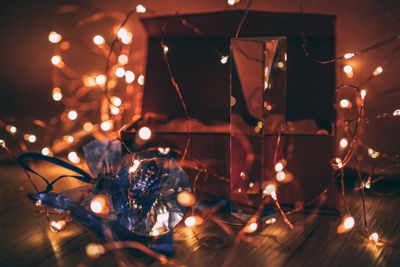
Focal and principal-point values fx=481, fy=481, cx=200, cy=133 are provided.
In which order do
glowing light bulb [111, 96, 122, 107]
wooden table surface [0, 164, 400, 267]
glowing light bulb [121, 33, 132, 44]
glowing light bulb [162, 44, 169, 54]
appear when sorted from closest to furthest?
wooden table surface [0, 164, 400, 267] < glowing light bulb [162, 44, 169, 54] < glowing light bulb [121, 33, 132, 44] < glowing light bulb [111, 96, 122, 107]

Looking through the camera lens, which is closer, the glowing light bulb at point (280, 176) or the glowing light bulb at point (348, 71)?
the glowing light bulb at point (280, 176)

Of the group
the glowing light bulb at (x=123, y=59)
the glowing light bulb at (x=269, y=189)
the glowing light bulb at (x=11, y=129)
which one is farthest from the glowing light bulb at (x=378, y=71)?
the glowing light bulb at (x=11, y=129)

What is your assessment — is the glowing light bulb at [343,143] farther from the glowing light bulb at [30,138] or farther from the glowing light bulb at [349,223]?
the glowing light bulb at [30,138]

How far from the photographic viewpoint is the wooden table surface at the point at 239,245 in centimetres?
80

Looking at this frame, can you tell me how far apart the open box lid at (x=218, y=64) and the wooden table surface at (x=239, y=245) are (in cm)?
25

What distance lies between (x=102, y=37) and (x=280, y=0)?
53 centimetres

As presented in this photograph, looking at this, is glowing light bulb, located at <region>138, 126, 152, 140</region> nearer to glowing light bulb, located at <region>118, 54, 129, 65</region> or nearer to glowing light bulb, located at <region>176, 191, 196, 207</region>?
glowing light bulb, located at <region>176, 191, 196, 207</region>

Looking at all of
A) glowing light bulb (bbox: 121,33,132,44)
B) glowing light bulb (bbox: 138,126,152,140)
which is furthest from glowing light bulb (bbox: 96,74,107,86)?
glowing light bulb (bbox: 138,126,152,140)

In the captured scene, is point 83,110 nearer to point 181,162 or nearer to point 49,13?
point 49,13

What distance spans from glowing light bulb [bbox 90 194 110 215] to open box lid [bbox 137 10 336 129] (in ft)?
1.14

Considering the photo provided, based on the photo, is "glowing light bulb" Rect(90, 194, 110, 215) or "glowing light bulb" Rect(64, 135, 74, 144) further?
"glowing light bulb" Rect(64, 135, 74, 144)

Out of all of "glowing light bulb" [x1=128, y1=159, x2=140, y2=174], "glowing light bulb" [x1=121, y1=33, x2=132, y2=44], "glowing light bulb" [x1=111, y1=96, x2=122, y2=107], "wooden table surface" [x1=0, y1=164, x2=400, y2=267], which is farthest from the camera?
"glowing light bulb" [x1=111, y1=96, x2=122, y2=107]

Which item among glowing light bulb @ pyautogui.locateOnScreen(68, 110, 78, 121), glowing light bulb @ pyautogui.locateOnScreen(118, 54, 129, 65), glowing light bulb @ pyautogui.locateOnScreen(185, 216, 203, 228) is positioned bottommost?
glowing light bulb @ pyautogui.locateOnScreen(185, 216, 203, 228)

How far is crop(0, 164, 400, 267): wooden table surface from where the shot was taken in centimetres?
80
